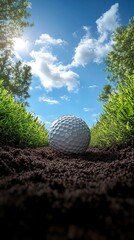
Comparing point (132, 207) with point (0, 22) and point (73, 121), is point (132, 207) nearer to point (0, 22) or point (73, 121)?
point (73, 121)

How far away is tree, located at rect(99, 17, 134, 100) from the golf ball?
771 inches

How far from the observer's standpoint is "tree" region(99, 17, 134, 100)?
2605cm

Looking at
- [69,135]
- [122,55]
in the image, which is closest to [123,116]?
[69,135]

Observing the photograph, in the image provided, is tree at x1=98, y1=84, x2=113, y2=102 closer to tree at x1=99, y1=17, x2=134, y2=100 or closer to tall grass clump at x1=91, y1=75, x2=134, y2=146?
tree at x1=99, y1=17, x2=134, y2=100

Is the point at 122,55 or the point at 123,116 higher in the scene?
the point at 122,55

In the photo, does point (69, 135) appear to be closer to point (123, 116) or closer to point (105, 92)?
point (123, 116)

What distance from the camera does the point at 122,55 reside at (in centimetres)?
2742

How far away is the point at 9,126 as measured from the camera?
6.77 m

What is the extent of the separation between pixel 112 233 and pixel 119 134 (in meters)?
5.07

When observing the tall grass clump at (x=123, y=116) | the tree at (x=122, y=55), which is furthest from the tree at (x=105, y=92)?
the tall grass clump at (x=123, y=116)

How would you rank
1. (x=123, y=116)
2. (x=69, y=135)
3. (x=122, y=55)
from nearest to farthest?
(x=123, y=116) < (x=69, y=135) < (x=122, y=55)

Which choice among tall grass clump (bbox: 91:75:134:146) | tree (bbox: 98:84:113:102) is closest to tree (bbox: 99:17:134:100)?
tree (bbox: 98:84:113:102)

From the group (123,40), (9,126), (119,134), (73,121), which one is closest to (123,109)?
(119,134)

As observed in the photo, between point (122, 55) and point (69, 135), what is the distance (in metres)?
22.5
